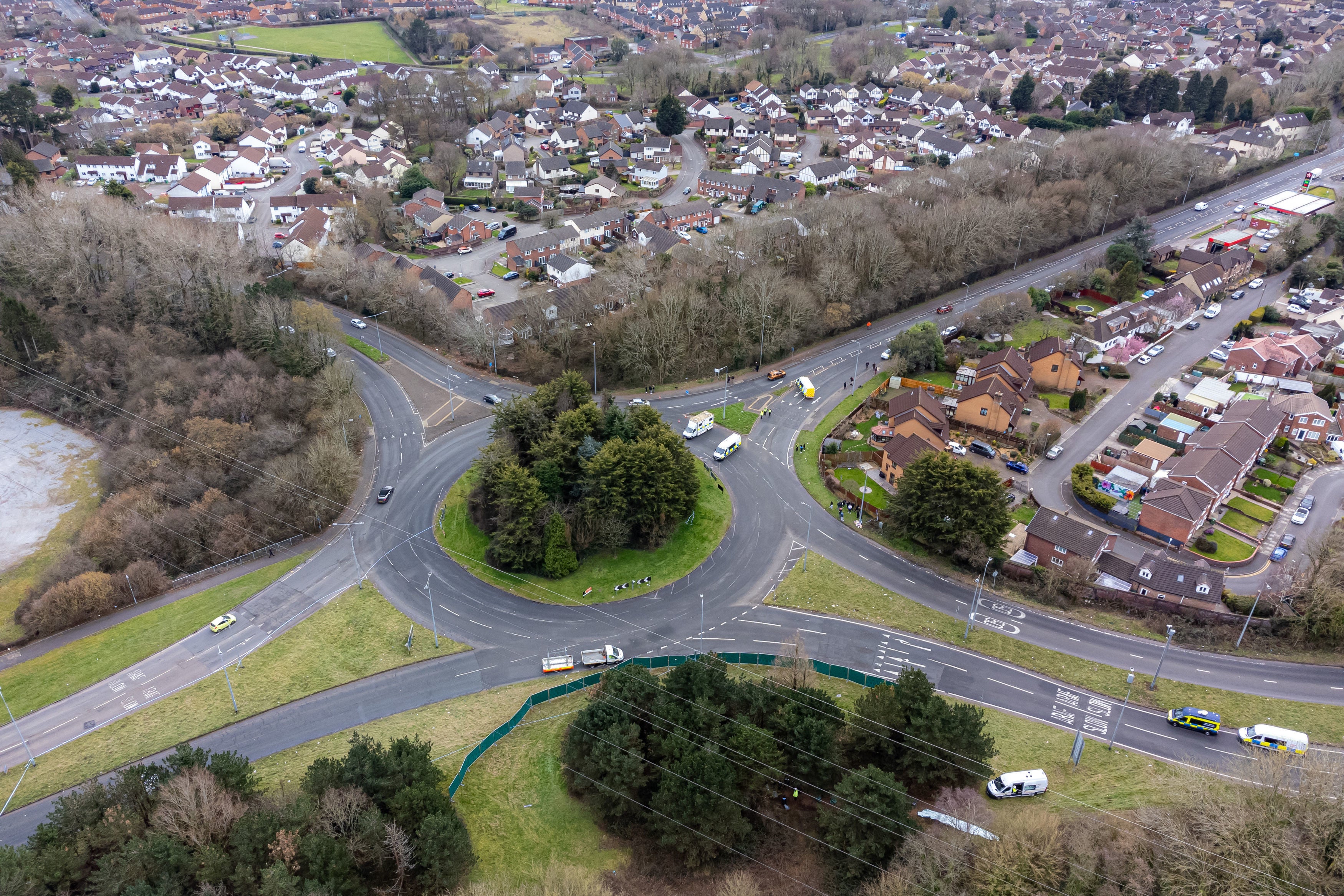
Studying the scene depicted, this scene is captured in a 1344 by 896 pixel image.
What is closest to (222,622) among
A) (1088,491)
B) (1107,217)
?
(1088,491)

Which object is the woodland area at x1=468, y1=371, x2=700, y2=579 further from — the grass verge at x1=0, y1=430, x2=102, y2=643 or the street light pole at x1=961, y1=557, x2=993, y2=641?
the grass verge at x1=0, y1=430, x2=102, y2=643

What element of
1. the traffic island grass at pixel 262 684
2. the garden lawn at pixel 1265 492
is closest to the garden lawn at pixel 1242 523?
the garden lawn at pixel 1265 492

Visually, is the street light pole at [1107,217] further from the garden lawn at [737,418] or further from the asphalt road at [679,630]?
the asphalt road at [679,630]

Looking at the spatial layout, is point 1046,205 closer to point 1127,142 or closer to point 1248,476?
point 1127,142

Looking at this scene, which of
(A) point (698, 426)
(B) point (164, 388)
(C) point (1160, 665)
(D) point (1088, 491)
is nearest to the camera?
(C) point (1160, 665)

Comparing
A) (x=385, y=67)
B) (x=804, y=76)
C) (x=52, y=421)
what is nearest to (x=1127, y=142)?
(x=804, y=76)

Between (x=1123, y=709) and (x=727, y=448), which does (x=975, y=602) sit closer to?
(x=1123, y=709)
